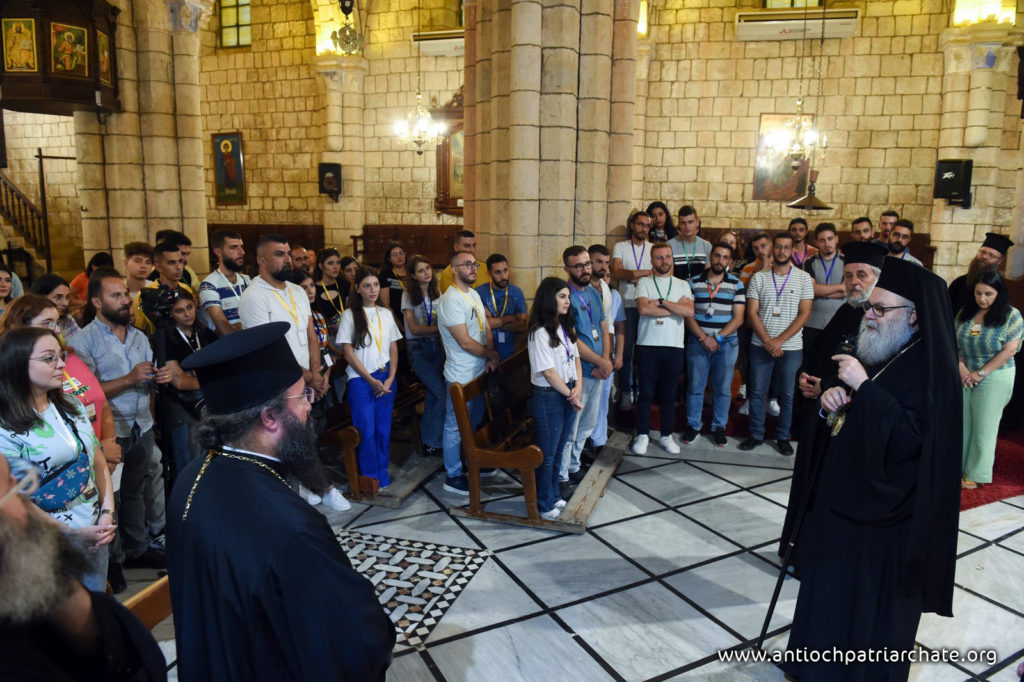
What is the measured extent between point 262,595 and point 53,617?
402 mm

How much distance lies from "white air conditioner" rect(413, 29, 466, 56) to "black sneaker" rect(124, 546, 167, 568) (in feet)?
34.2

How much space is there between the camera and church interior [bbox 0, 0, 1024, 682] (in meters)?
3.34

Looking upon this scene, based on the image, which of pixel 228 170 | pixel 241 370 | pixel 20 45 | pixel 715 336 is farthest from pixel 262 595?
pixel 228 170

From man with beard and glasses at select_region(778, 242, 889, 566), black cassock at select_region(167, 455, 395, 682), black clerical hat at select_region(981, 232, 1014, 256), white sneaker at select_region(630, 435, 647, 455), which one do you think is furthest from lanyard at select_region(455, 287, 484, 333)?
black clerical hat at select_region(981, 232, 1014, 256)

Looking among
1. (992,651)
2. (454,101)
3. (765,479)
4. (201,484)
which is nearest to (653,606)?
(992,651)

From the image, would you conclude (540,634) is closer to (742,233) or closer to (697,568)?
(697,568)

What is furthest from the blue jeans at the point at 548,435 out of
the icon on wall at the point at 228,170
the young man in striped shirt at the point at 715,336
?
the icon on wall at the point at 228,170

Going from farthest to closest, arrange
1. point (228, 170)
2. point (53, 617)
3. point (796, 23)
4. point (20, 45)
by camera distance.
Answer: point (228, 170) < point (796, 23) < point (20, 45) < point (53, 617)

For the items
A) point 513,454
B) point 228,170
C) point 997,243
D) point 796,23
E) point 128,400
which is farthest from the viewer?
point 228,170

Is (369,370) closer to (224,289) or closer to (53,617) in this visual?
(224,289)

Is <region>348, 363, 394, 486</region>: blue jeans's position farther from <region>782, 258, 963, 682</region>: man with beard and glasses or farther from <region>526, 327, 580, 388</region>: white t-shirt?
<region>782, 258, 963, 682</region>: man with beard and glasses

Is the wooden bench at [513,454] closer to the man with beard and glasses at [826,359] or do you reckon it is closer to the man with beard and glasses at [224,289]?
the man with beard and glasses at [826,359]

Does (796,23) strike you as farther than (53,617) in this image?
Yes

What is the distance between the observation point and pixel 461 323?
4723mm
